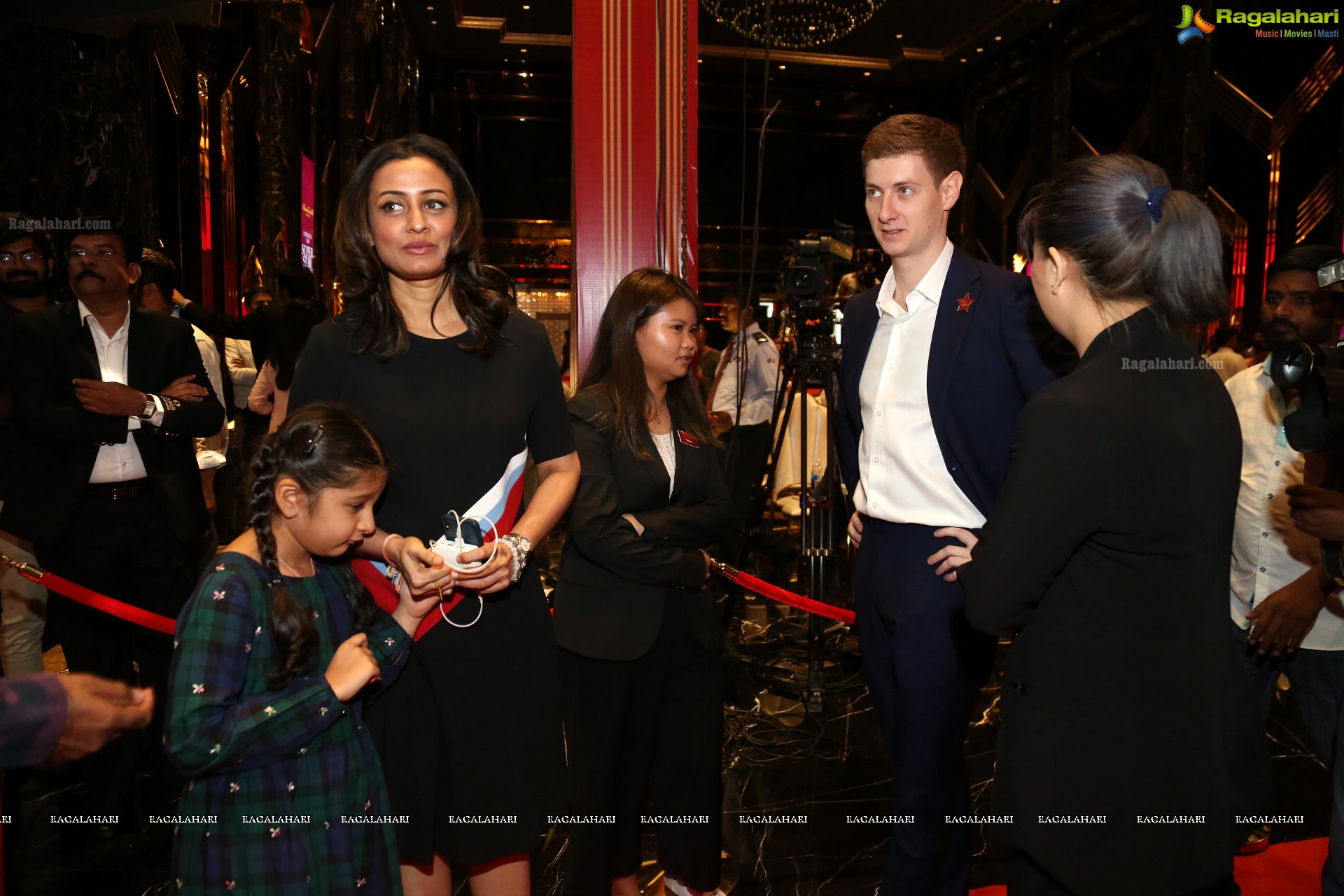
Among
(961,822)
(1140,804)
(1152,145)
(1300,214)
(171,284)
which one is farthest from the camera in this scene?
(1152,145)

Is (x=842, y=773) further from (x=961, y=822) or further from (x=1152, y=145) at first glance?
(x=1152, y=145)

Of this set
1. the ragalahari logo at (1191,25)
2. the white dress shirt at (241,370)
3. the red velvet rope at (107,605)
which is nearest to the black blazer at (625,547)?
the red velvet rope at (107,605)

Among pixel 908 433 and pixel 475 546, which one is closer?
pixel 475 546

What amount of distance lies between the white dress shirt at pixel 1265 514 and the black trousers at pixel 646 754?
1360 mm

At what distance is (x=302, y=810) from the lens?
1.42 meters

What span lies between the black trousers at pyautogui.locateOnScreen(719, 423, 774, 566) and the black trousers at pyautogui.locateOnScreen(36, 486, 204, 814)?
186cm

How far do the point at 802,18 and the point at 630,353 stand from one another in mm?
8874

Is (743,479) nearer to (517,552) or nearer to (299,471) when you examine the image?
(517,552)

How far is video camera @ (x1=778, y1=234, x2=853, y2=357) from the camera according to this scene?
3.05 metres

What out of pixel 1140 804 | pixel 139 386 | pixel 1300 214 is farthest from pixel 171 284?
pixel 1300 214

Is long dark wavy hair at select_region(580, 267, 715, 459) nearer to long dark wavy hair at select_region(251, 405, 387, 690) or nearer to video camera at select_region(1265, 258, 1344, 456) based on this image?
long dark wavy hair at select_region(251, 405, 387, 690)

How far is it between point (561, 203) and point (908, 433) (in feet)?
39.1

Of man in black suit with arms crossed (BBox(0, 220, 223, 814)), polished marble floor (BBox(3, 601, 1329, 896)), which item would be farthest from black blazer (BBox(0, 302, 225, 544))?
polished marble floor (BBox(3, 601, 1329, 896))

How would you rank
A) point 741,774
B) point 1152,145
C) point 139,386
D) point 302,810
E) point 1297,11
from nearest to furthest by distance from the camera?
point 302,810, point 139,386, point 741,774, point 1297,11, point 1152,145
